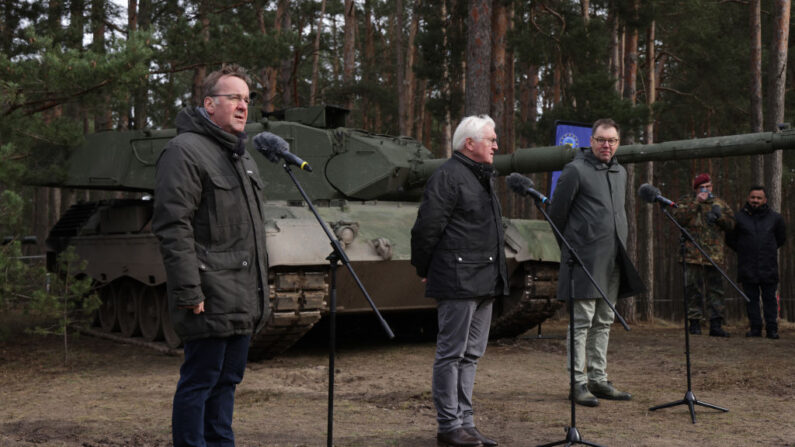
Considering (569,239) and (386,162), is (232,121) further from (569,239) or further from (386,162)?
(386,162)

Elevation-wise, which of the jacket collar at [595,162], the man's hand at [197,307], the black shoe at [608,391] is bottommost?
the black shoe at [608,391]

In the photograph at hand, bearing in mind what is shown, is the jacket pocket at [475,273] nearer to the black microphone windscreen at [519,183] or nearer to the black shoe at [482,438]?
the black microphone windscreen at [519,183]

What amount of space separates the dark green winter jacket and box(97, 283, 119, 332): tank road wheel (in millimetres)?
7793

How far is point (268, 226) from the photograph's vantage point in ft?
24.8

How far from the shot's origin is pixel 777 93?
13117 millimetres

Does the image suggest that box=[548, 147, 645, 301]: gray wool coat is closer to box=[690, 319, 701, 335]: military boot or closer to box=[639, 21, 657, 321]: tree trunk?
box=[690, 319, 701, 335]: military boot

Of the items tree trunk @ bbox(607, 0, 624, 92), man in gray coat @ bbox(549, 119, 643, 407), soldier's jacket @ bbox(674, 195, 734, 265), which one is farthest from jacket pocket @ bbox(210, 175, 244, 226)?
tree trunk @ bbox(607, 0, 624, 92)

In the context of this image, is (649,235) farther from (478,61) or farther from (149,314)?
(149,314)

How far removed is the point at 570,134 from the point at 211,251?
7.47 metres

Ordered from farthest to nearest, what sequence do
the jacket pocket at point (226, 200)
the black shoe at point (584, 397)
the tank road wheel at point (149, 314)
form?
the tank road wheel at point (149, 314) → the black shoe at point (584, 397) → the jacket pocket at point (226, 200)

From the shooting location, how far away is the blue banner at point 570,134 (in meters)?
10.2

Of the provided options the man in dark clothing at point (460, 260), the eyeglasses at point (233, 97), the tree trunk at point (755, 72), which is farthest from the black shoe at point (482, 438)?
the tree trunk at point (755, 72)

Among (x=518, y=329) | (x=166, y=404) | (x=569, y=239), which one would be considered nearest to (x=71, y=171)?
(x=166, y=404)

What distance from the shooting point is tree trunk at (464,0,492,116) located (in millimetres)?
11898
